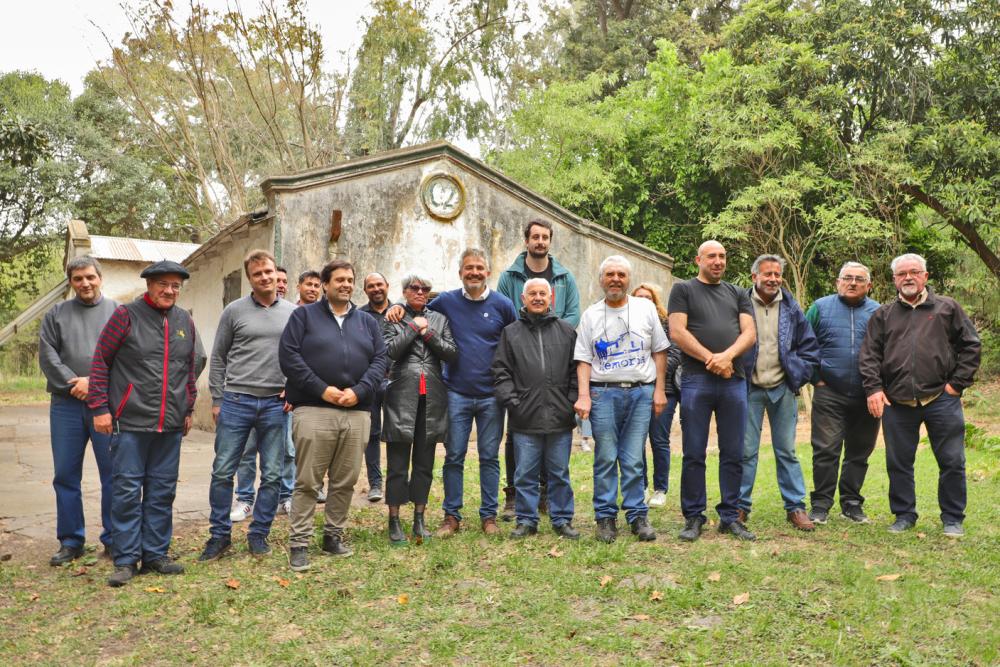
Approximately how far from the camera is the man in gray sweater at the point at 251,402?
5539mm

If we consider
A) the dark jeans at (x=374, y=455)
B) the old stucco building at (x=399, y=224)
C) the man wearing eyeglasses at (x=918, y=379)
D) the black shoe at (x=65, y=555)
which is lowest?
the black shoe at (x=65, y=555)

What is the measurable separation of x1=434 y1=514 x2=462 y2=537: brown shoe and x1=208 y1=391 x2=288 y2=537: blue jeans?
1.18 meters

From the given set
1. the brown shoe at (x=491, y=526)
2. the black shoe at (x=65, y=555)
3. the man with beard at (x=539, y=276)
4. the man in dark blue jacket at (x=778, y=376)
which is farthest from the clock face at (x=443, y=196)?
the black shoe at (x=65, y=555)

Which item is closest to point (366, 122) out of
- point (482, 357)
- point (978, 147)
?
point (978, 147)

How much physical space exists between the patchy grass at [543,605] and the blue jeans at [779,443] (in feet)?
1.03

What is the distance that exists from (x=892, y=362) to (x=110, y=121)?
93.7ft

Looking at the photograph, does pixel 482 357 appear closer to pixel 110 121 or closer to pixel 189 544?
pixel 189 544

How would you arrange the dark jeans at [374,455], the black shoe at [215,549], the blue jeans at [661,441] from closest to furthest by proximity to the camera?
the black shoe at [215,549]
the blue jeans at [661,441]
the dark jeans at [374,455]

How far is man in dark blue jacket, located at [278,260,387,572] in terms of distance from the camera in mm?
5176

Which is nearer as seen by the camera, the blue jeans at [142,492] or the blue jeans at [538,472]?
the blue jeans at [142,492]

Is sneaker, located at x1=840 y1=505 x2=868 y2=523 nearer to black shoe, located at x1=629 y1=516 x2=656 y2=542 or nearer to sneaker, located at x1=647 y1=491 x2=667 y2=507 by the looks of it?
sneaker, located at x1=647 y1=491 x2=667 y2=507

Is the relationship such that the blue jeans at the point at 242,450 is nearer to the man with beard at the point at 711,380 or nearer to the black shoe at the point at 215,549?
the black shoe at the point at 215,549

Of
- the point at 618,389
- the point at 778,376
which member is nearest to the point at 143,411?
the point at 618,389

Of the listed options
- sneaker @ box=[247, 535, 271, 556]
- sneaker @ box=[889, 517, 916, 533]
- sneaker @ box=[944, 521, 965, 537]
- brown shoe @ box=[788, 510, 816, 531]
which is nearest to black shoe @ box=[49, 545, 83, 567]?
sneaker @ box=[247, 535, 271, 556]
